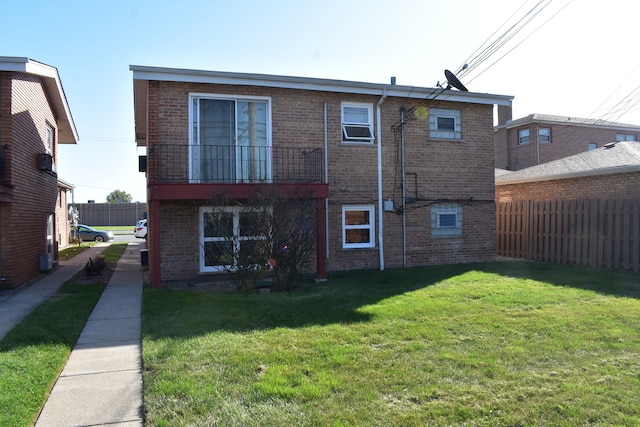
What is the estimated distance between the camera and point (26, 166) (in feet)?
36.9

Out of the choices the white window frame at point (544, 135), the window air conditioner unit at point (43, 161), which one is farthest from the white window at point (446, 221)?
the white window frame at point (544, 135)

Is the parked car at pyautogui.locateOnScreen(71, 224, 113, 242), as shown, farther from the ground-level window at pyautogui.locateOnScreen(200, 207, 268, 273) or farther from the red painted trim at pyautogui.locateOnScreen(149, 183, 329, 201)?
the ground-level window at pyautogui.locateOnScreen(200, 207, 268, 273)

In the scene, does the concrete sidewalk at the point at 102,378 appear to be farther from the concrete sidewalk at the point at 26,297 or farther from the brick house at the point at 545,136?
the brick house at the point at 545,136

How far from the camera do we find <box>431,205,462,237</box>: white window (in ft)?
42.5

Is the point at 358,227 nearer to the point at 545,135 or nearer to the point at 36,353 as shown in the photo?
the point at 36,353

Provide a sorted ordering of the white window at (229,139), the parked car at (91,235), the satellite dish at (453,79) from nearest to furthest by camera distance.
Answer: the satellite dish at (453,79) → the white window at (229,139) → the parked car at (91,235)

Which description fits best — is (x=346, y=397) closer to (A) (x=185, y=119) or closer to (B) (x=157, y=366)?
(B) (x=157, y=366)

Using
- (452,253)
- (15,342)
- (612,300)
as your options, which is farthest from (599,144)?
(15,342)

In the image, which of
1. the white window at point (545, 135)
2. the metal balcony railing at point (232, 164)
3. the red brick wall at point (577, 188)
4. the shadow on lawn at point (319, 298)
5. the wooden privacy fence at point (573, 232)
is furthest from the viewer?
the white window at point (545, 135)

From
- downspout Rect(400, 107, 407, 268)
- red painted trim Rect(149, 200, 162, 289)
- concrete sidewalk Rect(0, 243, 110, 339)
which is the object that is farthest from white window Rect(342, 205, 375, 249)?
concrete sidewalk Rect(0, 243, 110, 339)

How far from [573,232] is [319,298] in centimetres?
797

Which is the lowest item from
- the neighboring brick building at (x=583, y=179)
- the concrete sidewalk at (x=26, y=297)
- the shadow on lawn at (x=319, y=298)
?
the concrete sidewalk at (x=26, y=297)

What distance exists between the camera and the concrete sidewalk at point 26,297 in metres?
6.92

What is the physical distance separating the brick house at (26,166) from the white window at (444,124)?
9989mm
